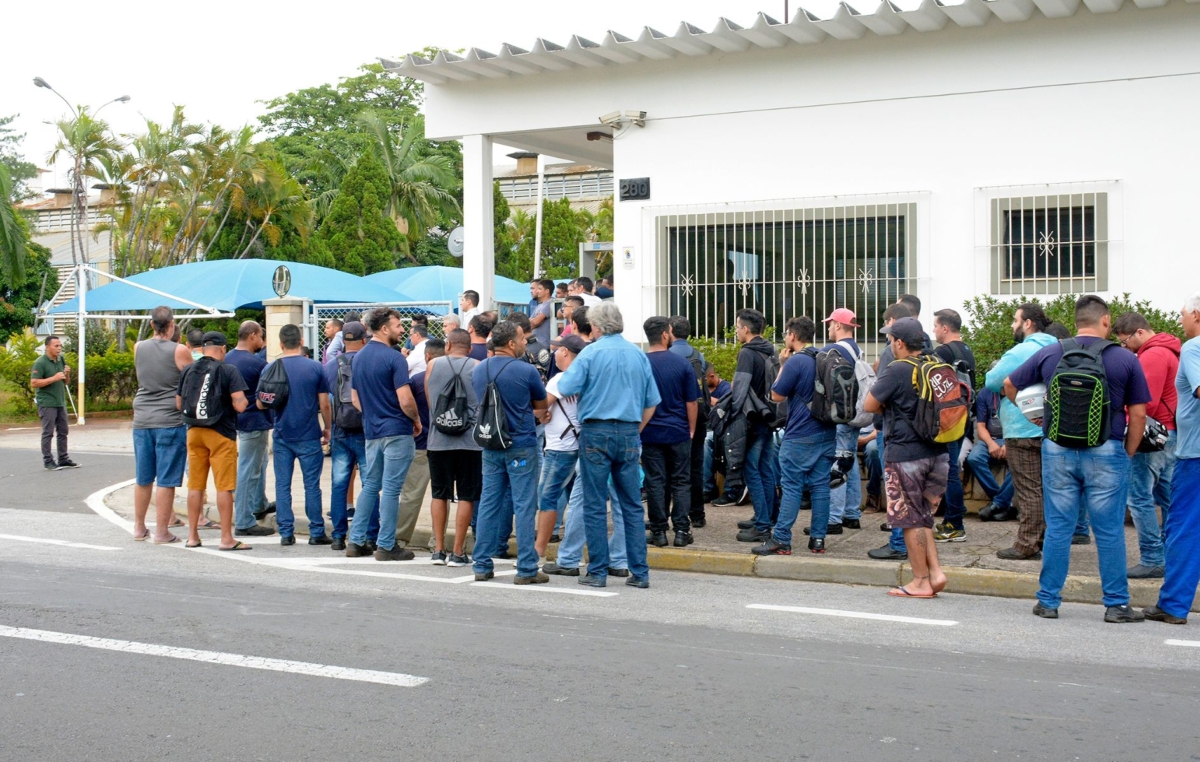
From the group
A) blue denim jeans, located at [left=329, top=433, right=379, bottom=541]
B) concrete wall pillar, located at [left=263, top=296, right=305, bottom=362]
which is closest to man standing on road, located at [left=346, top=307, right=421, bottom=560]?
blue denim jeans, located at [left=329, top=433, right=379, bottom=541]

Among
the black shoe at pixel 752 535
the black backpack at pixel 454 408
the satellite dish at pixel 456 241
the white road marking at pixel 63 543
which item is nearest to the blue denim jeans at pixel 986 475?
the black shoe at pixel 752 535

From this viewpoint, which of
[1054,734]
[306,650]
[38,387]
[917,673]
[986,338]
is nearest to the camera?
[1054,734]

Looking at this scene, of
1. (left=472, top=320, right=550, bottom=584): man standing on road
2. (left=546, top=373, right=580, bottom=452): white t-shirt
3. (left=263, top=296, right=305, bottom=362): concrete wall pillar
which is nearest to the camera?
(left=472, top=320, right=550, bottom=584): man standing on road

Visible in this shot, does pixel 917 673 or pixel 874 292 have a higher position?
pixel 874 292

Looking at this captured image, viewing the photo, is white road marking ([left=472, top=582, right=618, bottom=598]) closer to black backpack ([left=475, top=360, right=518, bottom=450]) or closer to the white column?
black backpack ([left=475, top=360, right=518, bottom=450])

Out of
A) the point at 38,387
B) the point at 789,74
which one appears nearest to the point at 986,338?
the point at 789,74

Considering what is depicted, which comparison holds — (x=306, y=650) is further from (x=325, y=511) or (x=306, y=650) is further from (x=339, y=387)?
(x=325, y=511)

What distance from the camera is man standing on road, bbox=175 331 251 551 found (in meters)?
9.33

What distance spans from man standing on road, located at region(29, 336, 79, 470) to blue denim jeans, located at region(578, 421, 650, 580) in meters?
10.3

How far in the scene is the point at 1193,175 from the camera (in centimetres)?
1136

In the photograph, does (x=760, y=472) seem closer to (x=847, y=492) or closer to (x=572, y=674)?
(x=847, y=492)

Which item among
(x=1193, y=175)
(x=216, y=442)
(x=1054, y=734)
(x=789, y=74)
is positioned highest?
(x=789, y=74)

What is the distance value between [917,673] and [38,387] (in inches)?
526

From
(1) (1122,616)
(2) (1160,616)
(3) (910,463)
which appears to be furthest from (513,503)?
(2) (1160,616)
